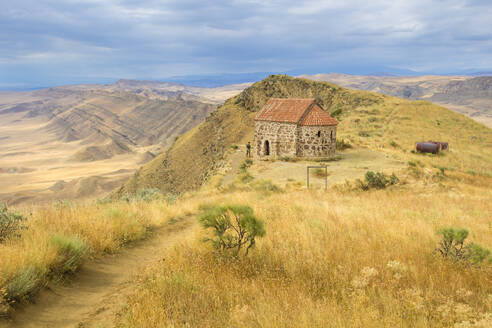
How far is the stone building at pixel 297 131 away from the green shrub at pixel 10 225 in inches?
867

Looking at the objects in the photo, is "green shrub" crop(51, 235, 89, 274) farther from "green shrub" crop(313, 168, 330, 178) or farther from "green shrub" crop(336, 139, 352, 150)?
"green shrub" crop(336, 139, 352, 150)

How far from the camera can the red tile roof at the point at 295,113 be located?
86.6 feet

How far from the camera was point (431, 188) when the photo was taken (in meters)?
16.6

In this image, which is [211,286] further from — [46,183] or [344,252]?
[46,183]

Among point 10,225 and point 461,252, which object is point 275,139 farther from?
point 10,225

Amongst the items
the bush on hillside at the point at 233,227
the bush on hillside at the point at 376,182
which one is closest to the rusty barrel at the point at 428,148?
the bush on hillside at the point at 376,182

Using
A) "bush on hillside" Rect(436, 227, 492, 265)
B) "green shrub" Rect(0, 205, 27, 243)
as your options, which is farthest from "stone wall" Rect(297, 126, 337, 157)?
"green shrub" Rect(0, 205, 27, 243)

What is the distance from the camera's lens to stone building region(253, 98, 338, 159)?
26.4 meters

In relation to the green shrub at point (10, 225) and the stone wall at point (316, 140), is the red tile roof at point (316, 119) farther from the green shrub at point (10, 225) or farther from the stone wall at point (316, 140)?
the green shrub at point (10, 225)

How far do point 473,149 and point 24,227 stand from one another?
4423 cm

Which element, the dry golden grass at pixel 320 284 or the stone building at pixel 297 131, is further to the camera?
the stone building at pixel 297 131

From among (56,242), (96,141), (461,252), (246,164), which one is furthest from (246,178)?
(96,141)

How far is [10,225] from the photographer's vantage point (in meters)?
6.18

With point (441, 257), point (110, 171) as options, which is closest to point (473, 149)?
point (441, 257)
